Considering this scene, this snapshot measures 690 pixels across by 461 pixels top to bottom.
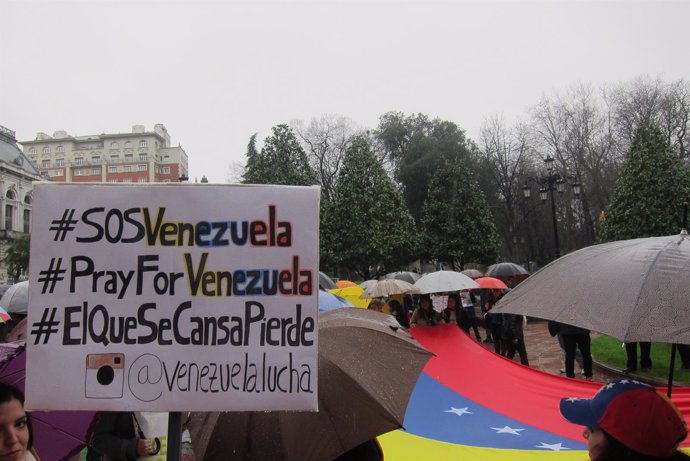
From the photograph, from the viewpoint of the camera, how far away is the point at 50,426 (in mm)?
2947

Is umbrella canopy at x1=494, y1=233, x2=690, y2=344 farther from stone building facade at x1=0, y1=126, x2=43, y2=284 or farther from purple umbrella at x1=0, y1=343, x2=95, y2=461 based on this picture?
stone building facade at x1=0, y1=126, x2=43, y2=284

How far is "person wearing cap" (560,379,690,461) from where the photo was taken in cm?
202

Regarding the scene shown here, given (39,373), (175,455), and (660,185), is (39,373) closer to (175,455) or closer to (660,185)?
(175,455)

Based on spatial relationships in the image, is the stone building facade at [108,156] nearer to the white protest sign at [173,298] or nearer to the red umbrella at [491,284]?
the red umbrella at [491,284]

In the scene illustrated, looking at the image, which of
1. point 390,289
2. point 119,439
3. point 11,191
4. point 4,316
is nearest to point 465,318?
point 390,289

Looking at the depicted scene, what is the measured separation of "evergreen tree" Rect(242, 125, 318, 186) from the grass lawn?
25655mm

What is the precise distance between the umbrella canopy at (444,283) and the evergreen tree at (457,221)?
26.0 meters

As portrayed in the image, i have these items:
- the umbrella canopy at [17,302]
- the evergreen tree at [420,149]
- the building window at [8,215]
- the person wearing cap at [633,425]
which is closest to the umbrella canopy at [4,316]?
the umbrella canopy at [17,302]

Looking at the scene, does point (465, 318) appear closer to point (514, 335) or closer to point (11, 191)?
point (514, 335)

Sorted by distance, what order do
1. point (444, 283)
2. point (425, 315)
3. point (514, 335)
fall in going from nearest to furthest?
1. point (425, 315)
2. point (444, 283)
3. point (514, 335)

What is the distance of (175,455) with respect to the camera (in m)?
2.32

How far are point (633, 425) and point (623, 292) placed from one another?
31.7 inches

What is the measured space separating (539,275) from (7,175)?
273 ft

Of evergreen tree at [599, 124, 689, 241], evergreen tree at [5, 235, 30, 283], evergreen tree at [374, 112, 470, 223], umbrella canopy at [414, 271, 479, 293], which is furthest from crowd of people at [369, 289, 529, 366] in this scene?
evergreen tree at [5, 235, 30, 283]
